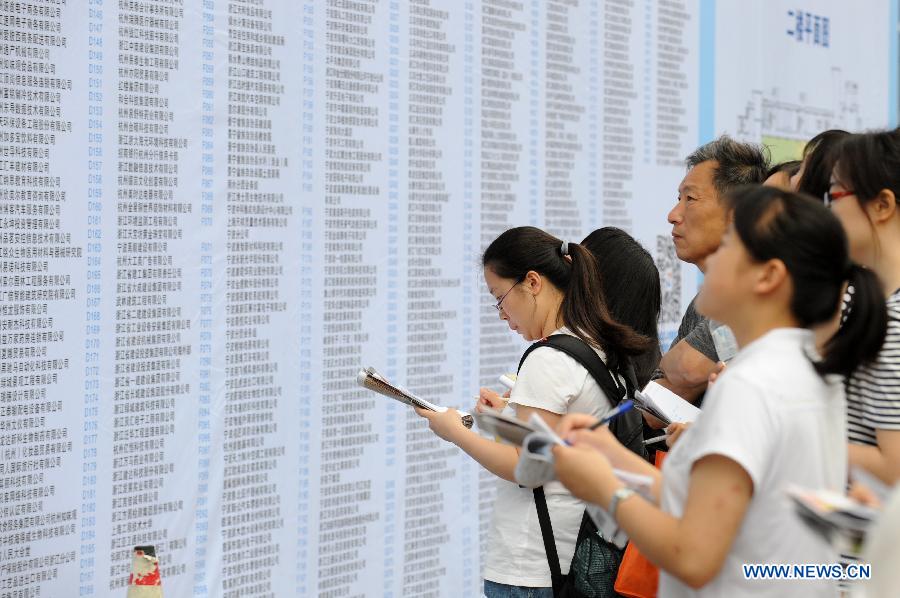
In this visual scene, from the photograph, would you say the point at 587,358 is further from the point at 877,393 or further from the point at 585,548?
the point at 877,393

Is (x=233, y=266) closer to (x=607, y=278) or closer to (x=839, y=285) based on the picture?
(x=607, y=278)

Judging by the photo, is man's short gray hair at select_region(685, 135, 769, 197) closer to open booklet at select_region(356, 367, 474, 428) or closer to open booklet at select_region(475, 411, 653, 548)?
open booklet at select_region(356, 367, 474, 428)

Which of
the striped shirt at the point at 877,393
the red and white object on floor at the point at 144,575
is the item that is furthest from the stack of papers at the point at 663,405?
the red and white object on floor at the point at 144,575

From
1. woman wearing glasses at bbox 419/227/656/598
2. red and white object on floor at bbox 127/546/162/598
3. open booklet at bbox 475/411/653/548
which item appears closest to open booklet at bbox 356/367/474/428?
woman wearing glasses at bbox 419/227/656/598

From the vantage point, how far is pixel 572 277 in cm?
167

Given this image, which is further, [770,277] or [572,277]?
[572,277]

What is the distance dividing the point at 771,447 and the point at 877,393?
33cm

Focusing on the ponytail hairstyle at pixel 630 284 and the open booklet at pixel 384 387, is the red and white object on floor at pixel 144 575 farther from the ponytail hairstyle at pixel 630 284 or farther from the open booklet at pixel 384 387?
the ponytail hairstyle at pixel 630 284

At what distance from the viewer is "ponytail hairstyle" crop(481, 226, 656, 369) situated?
1.61 m

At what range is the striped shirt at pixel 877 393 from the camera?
44.7 inches

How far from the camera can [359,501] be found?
2.19 metres

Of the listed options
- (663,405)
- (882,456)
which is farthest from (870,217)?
(663,405)

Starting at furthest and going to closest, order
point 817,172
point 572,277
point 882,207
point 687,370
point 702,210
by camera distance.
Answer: point 702,210 → point 687,370 → point 572,277 → point 817,172 → point 882,207

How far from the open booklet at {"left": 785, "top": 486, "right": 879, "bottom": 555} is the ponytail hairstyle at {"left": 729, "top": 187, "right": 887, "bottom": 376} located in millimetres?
174
